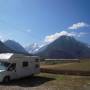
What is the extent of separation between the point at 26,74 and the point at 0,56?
168 inches

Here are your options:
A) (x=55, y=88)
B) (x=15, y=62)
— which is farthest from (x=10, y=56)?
(x=55, y=88)

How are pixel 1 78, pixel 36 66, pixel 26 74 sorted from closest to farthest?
pixel 1 78, pixel 26 74, pixel 36 66

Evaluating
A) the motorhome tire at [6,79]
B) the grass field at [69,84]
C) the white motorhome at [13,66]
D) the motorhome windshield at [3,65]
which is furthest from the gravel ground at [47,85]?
the motorhome windshield at [3,65]

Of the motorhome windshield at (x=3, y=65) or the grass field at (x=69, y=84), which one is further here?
the motorhome windshield at (x=3, y=65)

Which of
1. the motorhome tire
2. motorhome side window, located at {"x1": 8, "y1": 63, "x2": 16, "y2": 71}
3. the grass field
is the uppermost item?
motorhome side window, located at {"x1": 8, "y1": 63, "x2": 16, "y2": 71}

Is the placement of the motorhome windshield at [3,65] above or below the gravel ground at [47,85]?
above

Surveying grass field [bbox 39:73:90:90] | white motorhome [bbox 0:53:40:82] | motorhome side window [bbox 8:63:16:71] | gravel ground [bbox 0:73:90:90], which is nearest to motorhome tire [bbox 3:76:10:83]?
white motorhome [bbox 0:53:40:82]

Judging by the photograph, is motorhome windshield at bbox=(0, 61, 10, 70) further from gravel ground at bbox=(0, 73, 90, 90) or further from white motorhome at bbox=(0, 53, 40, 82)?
gravel ground at bbox=(0, 73, 90, 90)

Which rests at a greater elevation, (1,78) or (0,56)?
(0,56)

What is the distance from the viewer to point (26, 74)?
2941cm

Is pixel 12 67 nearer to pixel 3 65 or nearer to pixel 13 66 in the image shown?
pixel 13 66

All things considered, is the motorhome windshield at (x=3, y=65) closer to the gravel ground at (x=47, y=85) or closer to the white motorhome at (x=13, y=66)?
the white motorhome at (x=13, y=66)

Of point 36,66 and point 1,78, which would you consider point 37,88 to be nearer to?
point 1,78

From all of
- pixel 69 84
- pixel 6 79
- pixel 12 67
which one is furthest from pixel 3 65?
pixel 69 84
